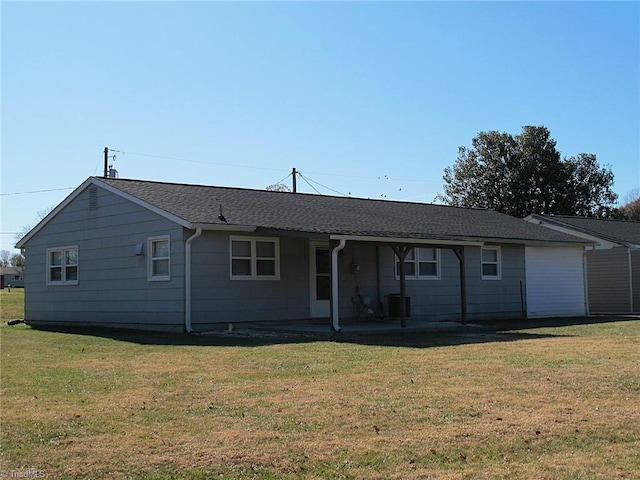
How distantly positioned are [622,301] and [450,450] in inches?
952

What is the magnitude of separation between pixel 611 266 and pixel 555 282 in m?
5.39

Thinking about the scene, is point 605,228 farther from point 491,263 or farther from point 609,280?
point 491,263

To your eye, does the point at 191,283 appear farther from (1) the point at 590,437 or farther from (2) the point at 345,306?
(1) the point at 590,437

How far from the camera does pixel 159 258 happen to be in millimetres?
17469

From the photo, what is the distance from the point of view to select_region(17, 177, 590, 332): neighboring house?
1697 centimetres

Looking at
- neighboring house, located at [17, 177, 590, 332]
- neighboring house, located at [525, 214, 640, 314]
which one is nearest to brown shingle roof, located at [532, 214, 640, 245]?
neighboring house, located at [525, 214, 640, 314]

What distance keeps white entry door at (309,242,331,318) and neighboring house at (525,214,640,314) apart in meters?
12.1

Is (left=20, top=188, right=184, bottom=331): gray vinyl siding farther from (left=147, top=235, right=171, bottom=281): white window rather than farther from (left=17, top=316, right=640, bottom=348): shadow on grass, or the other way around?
(left=17, top=316, right=640, bottom=348): shadow on grass

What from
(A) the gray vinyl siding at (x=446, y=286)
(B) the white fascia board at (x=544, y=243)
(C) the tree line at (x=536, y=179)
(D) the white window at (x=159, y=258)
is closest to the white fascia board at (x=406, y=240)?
(A) the gray vinyl siding at (x=446, y=286)

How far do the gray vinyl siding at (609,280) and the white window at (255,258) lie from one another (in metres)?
15.4

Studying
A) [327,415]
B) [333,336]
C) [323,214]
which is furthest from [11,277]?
[327,415]

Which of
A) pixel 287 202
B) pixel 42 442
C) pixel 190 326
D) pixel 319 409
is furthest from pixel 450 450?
pixel 287 202

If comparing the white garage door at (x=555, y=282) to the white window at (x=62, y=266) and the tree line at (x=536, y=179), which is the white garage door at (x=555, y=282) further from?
the tree line at (x=536, y=179)

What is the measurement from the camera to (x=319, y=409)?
695 cm
